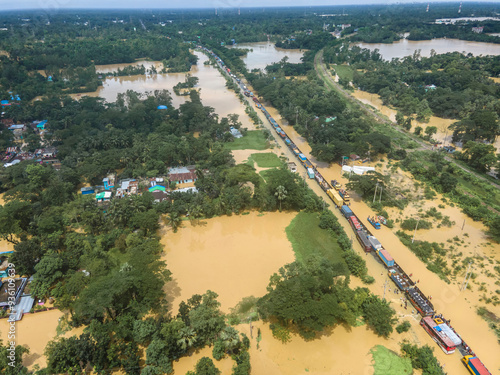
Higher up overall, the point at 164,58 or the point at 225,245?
the point at 164,58

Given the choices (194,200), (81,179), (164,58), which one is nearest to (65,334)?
(194,200)

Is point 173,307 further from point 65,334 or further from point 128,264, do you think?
point 65,334

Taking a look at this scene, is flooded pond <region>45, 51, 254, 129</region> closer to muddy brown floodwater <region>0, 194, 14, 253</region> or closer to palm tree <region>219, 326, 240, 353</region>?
muddy brown floodwater <region>0, 194, 14, 253</region>

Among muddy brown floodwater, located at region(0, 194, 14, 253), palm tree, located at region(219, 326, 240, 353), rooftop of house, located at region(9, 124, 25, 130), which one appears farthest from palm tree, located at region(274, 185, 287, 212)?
rooftop of house, located at region(9, 124, 25, 130)

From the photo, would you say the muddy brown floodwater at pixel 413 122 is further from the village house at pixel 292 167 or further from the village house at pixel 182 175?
the village house at pixel 182 175

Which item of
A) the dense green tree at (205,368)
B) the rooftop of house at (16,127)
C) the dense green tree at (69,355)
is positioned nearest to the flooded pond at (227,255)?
the dense green tree at (205,368)

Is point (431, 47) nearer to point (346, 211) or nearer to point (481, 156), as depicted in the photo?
point (481, 156)

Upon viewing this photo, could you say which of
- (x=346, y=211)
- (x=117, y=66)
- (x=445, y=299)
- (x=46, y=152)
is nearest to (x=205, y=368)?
(x=445, y=299)
